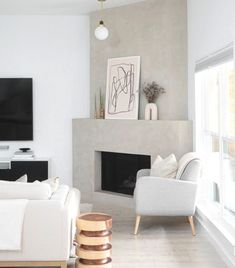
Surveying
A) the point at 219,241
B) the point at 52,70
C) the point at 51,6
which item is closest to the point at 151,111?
the point at 52,70

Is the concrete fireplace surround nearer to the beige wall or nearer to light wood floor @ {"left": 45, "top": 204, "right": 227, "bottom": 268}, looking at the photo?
the beige wall

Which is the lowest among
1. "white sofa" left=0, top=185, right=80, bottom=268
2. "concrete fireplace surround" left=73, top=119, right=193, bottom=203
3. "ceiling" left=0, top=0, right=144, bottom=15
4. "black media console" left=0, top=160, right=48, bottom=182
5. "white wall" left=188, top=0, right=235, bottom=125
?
"white sofa" left=0, top=185, right=80, bottom=268

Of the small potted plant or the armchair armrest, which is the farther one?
the small potted plant

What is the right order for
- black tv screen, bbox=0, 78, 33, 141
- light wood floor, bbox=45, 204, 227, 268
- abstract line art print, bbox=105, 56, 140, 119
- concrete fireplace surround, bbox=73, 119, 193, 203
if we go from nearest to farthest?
light wood floor, bbox=45, 204, 227, 268, concrete fireplace surround, bbox=73, 119, 193, 203, abstract line art print, bbox=105, 56, 140, 119, black tv screen, bbox=0, 78, 33, 141

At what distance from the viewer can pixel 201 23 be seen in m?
5.28

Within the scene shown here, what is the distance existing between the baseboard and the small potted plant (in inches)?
62.4

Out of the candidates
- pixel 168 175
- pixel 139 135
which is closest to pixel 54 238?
pixel 168 175

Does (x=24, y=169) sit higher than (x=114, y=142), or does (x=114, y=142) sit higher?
(x=114, y=142)

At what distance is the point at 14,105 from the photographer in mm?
7141

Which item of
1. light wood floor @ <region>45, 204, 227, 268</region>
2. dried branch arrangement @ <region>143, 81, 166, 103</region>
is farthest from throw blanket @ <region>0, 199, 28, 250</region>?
dried branch arrangement @ <region>143, 81, 166, 103</region>

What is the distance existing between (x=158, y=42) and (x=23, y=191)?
139 inches

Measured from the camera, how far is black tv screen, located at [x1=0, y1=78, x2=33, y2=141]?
7.12 metres

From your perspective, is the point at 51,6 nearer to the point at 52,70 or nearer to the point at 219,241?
the point at 52,70

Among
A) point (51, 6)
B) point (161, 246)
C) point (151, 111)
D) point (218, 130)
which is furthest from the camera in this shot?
point (51, 6)
